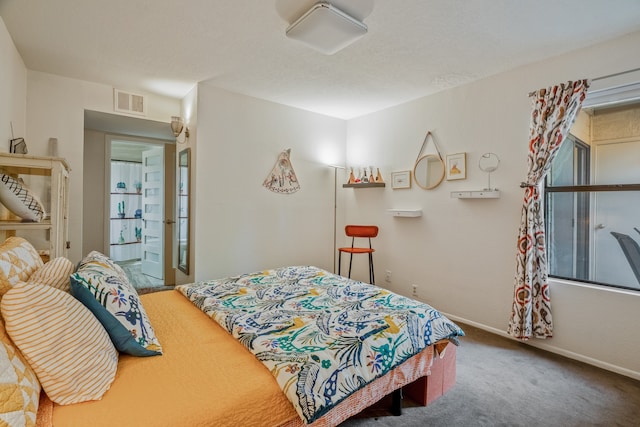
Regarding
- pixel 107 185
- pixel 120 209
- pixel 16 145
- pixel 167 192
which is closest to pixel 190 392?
pixel 16 145

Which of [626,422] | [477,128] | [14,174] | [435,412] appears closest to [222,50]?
[14,174]

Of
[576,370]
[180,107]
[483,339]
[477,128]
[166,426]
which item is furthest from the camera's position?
[180,107]

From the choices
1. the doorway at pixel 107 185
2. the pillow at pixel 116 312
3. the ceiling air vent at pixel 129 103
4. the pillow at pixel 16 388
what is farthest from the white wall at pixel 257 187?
the pillow at pixel 16 388

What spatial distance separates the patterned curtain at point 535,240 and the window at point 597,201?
0.22 meters

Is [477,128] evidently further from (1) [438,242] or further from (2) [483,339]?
(2) [483,339]

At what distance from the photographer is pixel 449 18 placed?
214cm

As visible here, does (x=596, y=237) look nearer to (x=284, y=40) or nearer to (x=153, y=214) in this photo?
(x=284, y=40)

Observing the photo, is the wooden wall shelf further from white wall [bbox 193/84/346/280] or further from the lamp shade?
the lamp shade

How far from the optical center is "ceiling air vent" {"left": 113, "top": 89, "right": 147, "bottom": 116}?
3.42m

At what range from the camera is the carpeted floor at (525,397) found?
1831 millimetres

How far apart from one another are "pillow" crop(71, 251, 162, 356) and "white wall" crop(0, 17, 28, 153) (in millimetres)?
1807

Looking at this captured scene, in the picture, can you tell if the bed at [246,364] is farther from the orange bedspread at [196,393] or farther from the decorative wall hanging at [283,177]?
the decorative wall hanging at [283,177]

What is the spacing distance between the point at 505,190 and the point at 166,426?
310 cm

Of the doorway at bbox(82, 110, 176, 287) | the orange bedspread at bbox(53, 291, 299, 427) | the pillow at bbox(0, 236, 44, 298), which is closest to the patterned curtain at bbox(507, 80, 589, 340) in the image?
the orange bedspread at bbox(53, 291, 299, 427)
